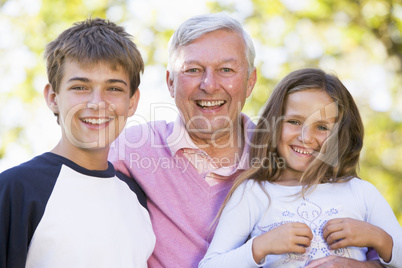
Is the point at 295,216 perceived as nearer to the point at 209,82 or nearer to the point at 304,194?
the point at 304,194

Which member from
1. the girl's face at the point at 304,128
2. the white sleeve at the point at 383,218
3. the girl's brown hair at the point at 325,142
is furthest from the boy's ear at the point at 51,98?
the white sleeve at the point at 383,218

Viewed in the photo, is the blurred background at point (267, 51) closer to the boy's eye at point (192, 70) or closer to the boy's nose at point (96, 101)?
the boy's eye at point (192, 70)

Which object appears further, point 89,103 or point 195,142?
point 195,142

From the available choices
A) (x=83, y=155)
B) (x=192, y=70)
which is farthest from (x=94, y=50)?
(x=192, y=70)

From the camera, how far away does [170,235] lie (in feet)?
9.11

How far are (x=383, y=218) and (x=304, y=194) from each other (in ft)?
1.25

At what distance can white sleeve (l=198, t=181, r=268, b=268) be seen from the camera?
238 centimetres

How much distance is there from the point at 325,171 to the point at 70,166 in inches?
49.3

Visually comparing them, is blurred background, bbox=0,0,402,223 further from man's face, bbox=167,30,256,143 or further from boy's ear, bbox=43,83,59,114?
boy's ear, bbox=43,83,59,114

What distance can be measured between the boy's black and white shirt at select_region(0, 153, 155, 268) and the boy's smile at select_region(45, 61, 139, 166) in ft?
0.49

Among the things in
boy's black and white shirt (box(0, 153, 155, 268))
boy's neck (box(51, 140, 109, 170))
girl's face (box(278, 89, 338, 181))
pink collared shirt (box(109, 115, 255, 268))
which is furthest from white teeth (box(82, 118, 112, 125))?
girl's face (box(278, 89, 338, 181))

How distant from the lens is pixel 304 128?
2.65 metres

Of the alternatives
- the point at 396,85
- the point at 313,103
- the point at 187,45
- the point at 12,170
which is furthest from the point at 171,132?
the point at 396,85

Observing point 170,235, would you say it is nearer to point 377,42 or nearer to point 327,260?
point 327,260
